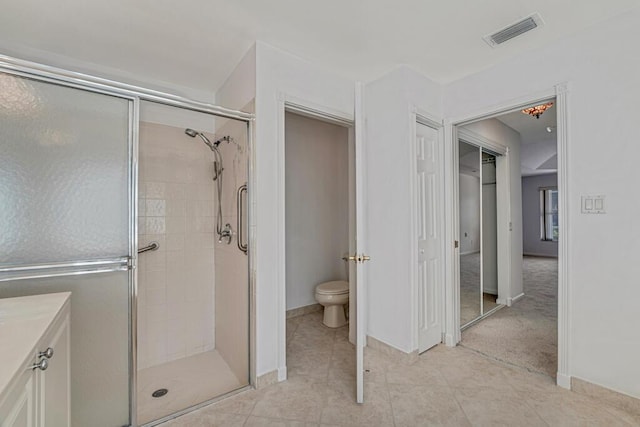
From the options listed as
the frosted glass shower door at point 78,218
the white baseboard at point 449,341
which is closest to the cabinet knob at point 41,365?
the frosted glass shower door at point 78,218

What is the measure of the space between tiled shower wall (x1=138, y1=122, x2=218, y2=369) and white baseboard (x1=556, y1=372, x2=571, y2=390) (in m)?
2.86

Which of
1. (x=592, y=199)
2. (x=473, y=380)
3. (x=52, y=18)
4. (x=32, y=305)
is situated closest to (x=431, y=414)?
(x=473, y=380)

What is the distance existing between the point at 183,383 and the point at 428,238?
237 cm

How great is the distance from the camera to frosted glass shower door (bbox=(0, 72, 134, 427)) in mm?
1467

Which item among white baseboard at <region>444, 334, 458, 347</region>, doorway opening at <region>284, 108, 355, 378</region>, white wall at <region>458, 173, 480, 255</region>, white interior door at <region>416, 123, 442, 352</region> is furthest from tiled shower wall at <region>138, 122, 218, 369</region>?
white wall at <region>458, 173, 480, 255</region>

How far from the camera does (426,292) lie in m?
2.52

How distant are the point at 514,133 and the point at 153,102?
4.37 meters

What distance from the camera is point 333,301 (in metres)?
3.04

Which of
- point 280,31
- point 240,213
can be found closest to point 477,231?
point 240,213

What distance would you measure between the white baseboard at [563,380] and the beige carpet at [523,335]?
124 mm

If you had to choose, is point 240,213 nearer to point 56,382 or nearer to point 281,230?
point 281,230

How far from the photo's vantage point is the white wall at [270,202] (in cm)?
206

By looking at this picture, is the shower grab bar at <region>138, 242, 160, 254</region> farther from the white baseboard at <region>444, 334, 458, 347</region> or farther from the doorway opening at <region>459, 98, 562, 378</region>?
the doorway opening at <region>459, 98, 562, 378</region>

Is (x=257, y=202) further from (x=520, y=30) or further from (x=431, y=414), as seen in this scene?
(x=520, y=30)
